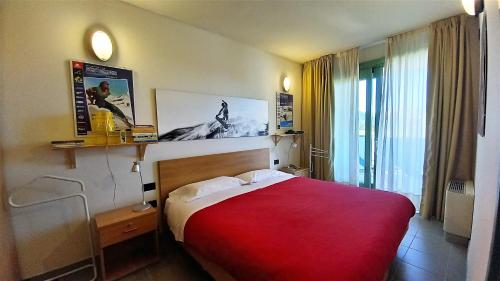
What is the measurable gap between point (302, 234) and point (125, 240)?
180cm

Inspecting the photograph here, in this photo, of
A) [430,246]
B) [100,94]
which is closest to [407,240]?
[430,246]

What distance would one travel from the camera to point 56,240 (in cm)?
194

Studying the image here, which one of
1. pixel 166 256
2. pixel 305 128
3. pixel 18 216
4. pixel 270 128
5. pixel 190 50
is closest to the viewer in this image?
pixel 18 216

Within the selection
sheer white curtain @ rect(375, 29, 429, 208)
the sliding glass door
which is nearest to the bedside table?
the sliding glass door

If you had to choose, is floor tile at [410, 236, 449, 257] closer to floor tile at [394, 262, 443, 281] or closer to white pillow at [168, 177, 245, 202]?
floor tile at [394, 262, 443, 281]

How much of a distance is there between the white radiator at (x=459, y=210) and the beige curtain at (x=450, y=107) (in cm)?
42

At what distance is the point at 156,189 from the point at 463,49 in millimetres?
4103

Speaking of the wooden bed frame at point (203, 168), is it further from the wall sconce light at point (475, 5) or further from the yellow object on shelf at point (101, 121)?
the wall sconce light at point (475, 5)

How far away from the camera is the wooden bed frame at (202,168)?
251cm

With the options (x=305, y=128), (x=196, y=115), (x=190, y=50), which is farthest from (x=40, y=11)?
(x=305, y=128)

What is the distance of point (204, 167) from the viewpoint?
9.37 ft

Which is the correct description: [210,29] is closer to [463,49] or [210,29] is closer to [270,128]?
[270,128]

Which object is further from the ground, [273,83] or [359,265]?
[273,83]

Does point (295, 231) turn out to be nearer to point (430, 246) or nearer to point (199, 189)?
point (199, 189)
